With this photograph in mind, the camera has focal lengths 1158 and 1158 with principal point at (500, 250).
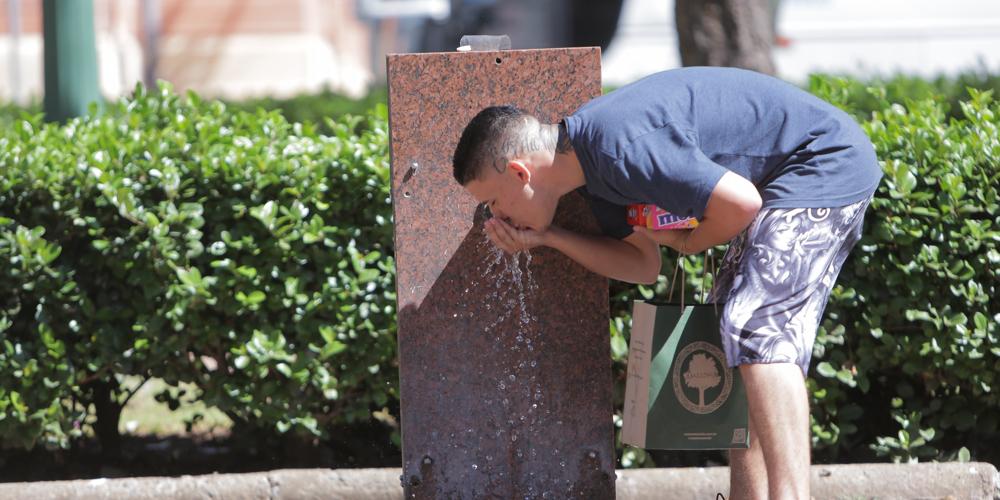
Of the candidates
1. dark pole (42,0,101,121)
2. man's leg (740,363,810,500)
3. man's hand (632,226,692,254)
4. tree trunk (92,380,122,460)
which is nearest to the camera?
man's leg (740,363,810,500)

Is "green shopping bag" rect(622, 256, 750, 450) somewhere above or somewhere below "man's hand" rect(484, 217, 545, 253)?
below

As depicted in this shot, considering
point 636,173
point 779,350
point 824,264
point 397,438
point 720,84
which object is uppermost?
point 720,84

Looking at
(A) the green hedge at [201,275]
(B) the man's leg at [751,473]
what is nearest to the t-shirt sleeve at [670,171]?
(B) the man's leg at [751,473]

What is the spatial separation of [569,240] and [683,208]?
1.97ft

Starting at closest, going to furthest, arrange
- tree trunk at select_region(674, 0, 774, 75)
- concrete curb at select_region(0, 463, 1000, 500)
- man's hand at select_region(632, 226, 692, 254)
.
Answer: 1. man's hand at select_region(632, 226, 692, 254)
2. concrete curb at select_region(0, 463, 1000, 500)
3. tree trunk at select_region(674, 0, 774, 75)

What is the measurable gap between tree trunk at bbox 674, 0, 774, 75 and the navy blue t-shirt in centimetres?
412

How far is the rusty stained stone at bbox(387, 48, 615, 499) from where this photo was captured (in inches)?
130

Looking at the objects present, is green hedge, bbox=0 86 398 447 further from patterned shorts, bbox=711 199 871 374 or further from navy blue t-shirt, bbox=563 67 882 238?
patterned shorts, bbox=711 199 871 374

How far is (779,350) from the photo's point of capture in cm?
278

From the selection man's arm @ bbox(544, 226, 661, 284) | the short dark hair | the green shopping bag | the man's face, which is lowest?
the green shopping bag

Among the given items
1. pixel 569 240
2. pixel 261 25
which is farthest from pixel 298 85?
pixel 569 240

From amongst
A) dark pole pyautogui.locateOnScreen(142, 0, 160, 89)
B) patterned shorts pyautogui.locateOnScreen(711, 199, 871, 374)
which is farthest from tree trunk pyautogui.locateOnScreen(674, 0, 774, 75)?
dark pole pyautogui.locateOnScreen(142, 0, 160, 89)

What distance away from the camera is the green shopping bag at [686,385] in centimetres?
309

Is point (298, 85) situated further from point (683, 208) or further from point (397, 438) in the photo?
point (683, 208)
